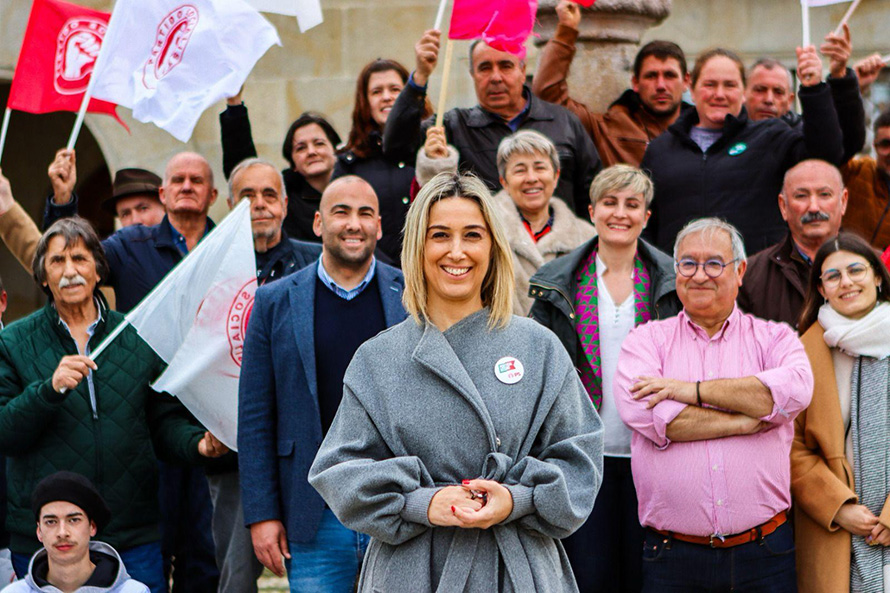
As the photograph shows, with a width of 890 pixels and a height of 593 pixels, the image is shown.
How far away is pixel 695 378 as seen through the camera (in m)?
5.27

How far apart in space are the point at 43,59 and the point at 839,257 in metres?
4.21

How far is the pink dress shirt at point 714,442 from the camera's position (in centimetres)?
511

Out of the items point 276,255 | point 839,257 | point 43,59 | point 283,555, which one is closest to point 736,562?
point 839,257

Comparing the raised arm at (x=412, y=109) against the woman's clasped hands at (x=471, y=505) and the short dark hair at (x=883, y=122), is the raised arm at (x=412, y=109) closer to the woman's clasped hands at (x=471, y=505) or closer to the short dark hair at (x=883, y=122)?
the short dark hair at (x=883, y=122)

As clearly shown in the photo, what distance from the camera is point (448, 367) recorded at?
149 inches

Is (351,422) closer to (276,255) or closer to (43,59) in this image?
(276,255)

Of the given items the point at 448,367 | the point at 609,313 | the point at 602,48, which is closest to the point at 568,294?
the point at 609,313

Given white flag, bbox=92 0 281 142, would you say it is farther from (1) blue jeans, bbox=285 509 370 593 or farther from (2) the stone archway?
(2) the stone archway

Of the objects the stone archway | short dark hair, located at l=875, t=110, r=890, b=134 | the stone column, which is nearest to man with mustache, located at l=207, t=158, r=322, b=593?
the stone column

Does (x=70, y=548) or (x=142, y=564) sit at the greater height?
(x=70, y=548)

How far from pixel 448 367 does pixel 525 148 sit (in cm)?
262

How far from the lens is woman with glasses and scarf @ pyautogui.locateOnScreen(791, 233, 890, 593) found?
209 inches

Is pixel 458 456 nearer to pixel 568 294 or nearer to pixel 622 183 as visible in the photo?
pixel 568 294

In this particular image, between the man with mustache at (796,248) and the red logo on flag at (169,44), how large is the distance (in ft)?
9.68
